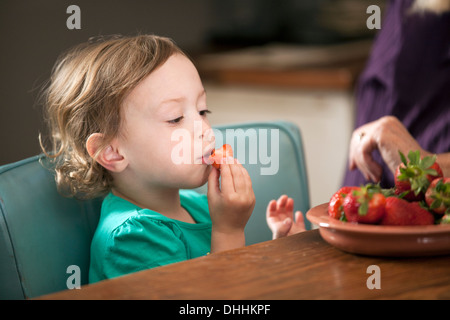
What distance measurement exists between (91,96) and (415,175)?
581 millimetres

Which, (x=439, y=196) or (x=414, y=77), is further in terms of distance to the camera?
(x=414, y=77)

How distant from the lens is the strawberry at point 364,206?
0.81 m

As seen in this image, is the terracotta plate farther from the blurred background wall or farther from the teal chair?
the blurred background wall

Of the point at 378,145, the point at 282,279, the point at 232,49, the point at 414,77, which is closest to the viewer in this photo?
the point at 282,279

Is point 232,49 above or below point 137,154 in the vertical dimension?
above

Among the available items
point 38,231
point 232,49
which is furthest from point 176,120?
point 232,49

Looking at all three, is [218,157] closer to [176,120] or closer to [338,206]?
[176,120]

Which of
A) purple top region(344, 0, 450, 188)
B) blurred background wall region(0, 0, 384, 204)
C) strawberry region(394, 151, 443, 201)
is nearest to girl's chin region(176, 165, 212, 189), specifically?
strawberry region(394, 151, 443, 201)

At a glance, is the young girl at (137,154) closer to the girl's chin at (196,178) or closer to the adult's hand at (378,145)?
the girl's chin at (196,178)

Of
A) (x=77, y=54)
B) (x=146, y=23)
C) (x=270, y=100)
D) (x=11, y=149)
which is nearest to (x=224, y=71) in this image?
(x=270, y=100)

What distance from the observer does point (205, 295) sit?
734 millimetres

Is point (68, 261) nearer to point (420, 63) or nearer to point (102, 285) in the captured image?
point (102, 285)

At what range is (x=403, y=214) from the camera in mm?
819

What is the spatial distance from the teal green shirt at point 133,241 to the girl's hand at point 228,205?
66 millimetres
